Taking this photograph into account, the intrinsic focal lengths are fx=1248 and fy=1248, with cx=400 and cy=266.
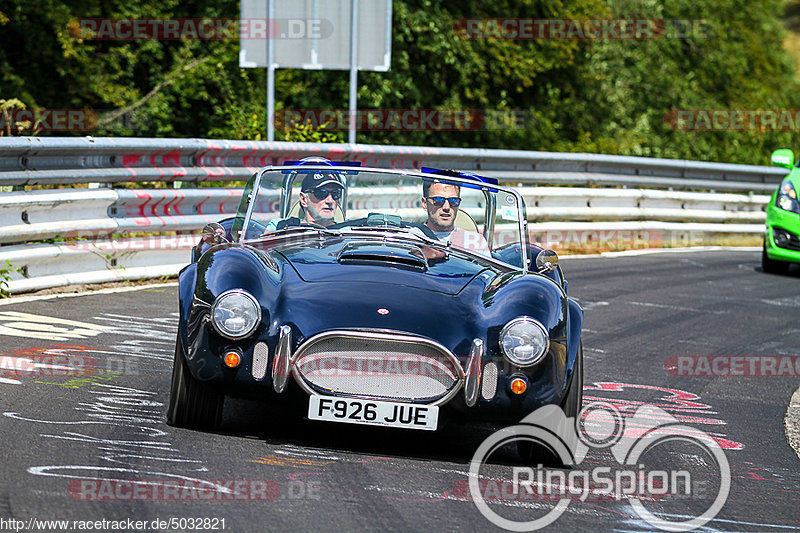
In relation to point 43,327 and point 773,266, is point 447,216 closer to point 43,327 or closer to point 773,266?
point 43,327

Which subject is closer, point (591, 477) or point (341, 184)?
point (591, 477)

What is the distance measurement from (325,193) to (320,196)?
1.3 inches

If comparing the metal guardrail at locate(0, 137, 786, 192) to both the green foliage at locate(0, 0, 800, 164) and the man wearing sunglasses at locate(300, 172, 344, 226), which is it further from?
the man wearing sunglasses at locate(300, 172, 344, 226)

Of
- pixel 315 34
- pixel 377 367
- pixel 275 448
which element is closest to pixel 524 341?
pixel 377 367

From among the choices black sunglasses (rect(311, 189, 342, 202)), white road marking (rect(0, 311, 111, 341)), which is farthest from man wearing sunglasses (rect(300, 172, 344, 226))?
white road marking (rect(0, 311, 111, 341))

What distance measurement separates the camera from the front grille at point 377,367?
5297mm

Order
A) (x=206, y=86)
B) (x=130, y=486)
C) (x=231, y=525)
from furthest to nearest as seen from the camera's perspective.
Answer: (x=206, y=86) < (x=130, y=486) < (x=231, y=525)

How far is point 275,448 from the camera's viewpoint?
5359 mm

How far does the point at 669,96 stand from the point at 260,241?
2623 centimetres

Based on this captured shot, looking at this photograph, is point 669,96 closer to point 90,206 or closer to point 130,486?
point 90,206

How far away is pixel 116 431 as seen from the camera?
5477 millimetres

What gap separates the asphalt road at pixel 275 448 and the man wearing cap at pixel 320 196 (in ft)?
3.74

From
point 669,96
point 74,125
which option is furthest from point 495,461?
point 669,96

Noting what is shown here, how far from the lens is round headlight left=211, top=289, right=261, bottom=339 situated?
536 cm
